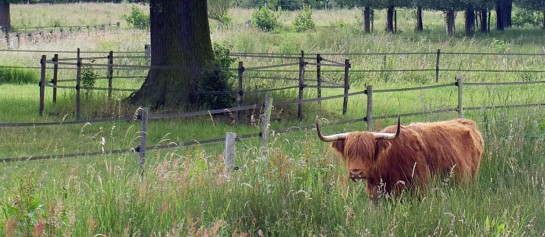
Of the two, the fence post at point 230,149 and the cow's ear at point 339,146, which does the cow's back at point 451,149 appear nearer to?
the cow's ear at point 339,146

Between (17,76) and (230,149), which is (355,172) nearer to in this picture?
(230,149)

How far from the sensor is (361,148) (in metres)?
9.62

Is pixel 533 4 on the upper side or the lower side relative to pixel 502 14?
upper

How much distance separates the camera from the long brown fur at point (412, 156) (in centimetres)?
968

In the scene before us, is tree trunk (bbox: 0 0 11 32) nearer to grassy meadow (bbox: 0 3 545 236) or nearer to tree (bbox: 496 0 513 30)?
tree (bbox: 496 0 513 30)

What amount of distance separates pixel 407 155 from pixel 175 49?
1022 cm

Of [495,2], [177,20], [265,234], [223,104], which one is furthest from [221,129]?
[495,2]

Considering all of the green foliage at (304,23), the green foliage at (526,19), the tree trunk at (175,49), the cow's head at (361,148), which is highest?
the green foliage at (526,19)

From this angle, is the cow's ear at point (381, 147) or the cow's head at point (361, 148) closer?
the cow's head at point (361, 148)

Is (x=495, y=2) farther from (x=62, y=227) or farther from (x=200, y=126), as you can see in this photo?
(x=62, y=227)

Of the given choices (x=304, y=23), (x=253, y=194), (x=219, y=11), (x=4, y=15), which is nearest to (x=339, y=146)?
(x=253, y=194)

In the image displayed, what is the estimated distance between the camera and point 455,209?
8.59m

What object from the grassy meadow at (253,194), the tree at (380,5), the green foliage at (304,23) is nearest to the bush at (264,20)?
the green foliage at (304,23)

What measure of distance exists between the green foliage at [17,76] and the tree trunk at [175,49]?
9.11 m
